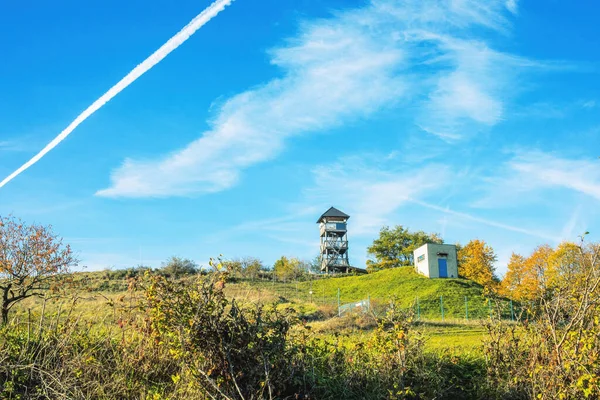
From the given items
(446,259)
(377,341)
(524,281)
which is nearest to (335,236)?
(446,259)

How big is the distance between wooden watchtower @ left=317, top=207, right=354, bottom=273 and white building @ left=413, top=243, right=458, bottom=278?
17.6 m

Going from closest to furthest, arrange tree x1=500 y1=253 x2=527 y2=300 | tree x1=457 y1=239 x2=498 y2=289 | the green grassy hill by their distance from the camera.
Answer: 1. the green grassy hill
2. tree x1=500 y1=253 x2=527 y2=300
3. tree x1=457 y1=239 x2=498 y2=289

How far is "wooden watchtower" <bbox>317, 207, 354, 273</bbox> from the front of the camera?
62.2m

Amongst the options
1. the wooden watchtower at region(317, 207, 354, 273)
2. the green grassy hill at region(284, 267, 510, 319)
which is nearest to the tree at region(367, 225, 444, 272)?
the wooden watchtower at region(317, 207, 354, 273)

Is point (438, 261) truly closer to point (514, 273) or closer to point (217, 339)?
point (514, 273)

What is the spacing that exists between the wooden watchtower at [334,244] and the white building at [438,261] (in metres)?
17.6

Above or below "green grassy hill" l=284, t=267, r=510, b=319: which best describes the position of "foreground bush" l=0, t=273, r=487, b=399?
below

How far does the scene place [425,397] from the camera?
25.1 feet

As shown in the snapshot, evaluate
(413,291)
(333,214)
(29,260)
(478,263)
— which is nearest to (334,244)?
(333,214)

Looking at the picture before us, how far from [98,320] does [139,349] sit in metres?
2.64

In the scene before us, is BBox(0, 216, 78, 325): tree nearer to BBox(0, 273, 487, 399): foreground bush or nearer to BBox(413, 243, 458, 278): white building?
BBox(0, 273, 487, 399): foreground bush

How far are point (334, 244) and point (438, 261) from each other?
19.8 metres

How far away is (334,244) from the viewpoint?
62969mm

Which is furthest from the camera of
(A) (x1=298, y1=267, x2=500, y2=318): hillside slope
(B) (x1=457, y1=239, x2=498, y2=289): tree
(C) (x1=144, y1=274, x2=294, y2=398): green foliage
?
(B) (x1=457, y1=239, x2=498, y2=289): tree
